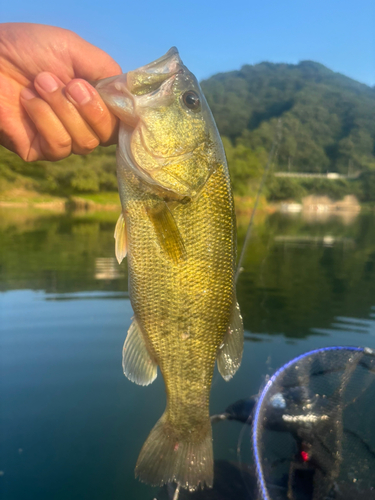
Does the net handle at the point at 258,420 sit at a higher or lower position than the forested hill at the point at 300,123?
lower

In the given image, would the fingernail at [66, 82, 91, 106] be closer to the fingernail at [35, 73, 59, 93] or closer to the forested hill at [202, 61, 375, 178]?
the fingernail at [35, 73, 59, 93]

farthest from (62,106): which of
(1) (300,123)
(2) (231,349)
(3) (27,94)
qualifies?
(1) (300,123)

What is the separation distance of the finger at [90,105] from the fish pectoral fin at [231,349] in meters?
1.32

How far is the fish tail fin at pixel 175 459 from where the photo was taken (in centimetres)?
206

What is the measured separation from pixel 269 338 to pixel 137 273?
6.31 metres

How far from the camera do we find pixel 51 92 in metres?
1.96

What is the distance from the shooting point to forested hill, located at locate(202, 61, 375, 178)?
79250 mm

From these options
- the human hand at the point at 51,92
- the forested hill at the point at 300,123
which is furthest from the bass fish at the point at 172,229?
the forested hill at the point at 300,123

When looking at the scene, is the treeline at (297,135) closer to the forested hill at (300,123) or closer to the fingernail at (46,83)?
the forested hill at (300,123)

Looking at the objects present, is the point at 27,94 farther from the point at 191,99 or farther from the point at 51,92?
the point at 191,99

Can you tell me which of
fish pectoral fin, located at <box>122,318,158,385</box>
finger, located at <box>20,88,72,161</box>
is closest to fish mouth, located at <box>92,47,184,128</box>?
finger, located at <box>20,88,72,161</box>

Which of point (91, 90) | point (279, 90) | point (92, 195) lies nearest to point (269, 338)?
point (91, 90)

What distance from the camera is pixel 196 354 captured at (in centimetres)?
215

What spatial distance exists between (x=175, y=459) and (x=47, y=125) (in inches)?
80.2
